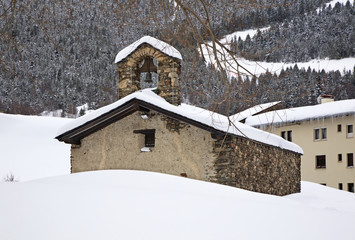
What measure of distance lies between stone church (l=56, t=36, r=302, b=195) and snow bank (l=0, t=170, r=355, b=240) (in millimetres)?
5585

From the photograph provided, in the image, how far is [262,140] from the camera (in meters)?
11.9

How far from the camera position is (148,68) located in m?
11.9

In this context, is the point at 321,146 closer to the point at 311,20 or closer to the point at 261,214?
the point at 261,214

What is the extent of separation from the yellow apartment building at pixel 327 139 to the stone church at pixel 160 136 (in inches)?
614

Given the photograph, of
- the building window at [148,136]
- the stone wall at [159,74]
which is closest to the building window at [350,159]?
the stone wall at [159,74]

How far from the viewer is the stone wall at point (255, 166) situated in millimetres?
10367

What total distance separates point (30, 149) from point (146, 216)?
117 ft

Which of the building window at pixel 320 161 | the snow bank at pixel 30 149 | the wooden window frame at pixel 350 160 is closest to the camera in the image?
the wooden window frame at pixel 350 160

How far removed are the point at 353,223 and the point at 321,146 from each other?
2490 cm

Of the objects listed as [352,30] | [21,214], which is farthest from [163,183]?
[352,30]

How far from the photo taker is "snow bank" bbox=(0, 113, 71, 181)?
102 ft

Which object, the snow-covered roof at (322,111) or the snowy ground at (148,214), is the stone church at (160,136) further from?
the snow-covered roof at (322,111)

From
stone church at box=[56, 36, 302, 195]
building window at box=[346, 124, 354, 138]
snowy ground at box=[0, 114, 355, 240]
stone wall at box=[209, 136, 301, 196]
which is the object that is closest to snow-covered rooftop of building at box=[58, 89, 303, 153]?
stone church at box=[56, 36, 302, 195]

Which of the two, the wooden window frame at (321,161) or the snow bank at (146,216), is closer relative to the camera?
the snow bank at (146,216)
